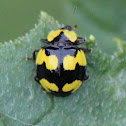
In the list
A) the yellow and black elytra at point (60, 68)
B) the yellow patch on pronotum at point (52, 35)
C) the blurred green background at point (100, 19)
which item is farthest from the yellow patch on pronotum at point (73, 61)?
the blurred green background at point (100, 19)

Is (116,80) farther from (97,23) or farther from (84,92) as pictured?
(97,23)

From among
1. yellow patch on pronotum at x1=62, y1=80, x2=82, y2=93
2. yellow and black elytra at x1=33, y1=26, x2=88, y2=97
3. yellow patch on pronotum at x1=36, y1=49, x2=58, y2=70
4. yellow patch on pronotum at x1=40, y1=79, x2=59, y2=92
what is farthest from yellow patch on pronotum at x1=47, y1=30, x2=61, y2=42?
yellow patch on pronotum at x1=62, y1=80, x2=82, y2=93

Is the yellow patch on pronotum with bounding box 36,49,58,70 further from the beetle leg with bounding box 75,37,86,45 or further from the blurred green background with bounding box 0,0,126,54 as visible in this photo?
the blurred green background with bounding box 0,0,126,54

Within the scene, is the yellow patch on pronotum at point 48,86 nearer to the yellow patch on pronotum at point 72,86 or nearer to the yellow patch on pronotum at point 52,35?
the yellow patch on pronotum at point 72,86

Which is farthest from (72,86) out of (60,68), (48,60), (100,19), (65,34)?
(100,19)

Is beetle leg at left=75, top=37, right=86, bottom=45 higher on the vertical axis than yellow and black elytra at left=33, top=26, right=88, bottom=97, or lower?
higher

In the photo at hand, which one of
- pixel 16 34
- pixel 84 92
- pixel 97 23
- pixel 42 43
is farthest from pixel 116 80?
pixel 16 34
